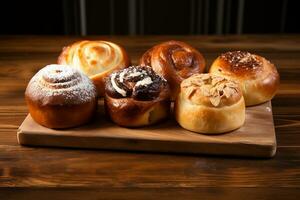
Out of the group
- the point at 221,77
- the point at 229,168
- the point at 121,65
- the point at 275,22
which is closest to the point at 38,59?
the point at 121,65

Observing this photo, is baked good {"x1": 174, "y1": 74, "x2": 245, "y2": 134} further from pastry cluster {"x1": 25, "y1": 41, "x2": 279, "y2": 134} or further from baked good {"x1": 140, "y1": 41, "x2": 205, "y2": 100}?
baked good {"x1": 140, "y1": 41, "x2": 205, "y2": 100}

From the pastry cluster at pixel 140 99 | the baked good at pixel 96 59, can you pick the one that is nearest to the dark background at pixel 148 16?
the baked good at pixel 96 59

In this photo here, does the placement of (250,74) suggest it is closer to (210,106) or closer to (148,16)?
(210,106)

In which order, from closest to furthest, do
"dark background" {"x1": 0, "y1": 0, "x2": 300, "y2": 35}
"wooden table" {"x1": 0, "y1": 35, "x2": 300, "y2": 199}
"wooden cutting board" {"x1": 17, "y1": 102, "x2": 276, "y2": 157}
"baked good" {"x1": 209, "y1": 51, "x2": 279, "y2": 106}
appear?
1. "wooden table" {"x1": 0, "y1": 35, "x2": 300, "y2": 199}
2. "wooden cutting board" {"x1": 17, "y1": 102, "x2": 276, "y2": 157}
3. "baked good" {"x1": 209, "y1": 51, "x2": 279, "y2": 106}
4. "dark background" {"x1": 0, "y1": 0, "x2": 300, "y2": 35}

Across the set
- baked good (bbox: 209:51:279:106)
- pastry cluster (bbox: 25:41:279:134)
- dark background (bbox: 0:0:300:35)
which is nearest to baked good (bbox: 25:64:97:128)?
pastry cluster (bbox: 25:41:279:134)

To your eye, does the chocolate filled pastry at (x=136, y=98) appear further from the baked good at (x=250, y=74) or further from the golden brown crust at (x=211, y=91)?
the baked good at (x=250, y=74)

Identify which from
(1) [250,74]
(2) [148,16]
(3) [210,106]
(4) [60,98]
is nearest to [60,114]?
(4) [60,98]
